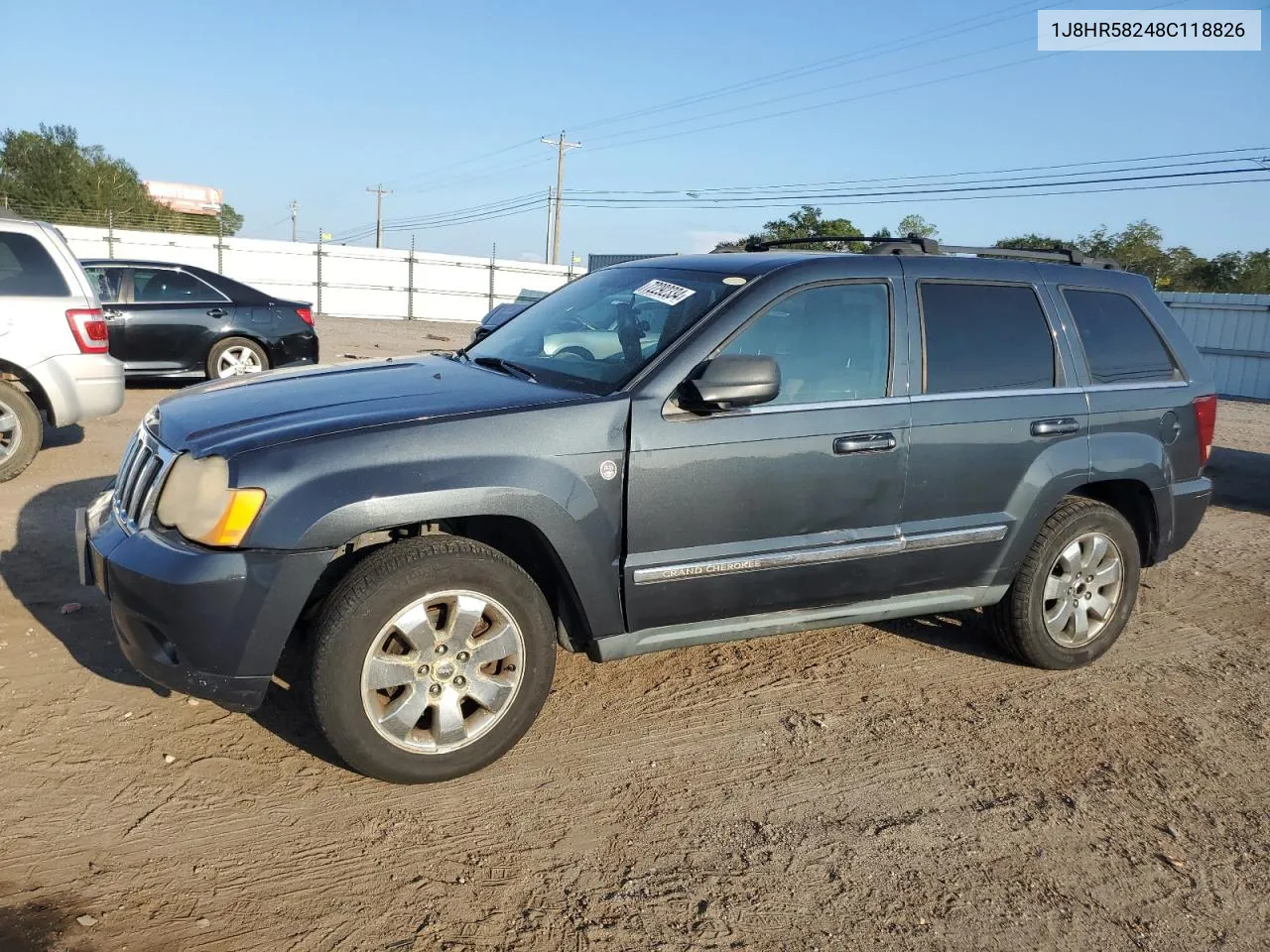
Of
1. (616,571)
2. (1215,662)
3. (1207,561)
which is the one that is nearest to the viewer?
(616,571)

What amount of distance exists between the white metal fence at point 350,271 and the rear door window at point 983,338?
26.3 metres

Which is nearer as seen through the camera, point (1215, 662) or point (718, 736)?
point (718, 736)

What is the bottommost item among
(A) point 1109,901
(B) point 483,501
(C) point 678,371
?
(A) point 1109,901

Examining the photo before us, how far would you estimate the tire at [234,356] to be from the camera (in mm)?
11180

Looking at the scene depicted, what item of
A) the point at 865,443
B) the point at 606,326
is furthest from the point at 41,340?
the point at 865,443

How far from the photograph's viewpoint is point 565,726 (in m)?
3.97

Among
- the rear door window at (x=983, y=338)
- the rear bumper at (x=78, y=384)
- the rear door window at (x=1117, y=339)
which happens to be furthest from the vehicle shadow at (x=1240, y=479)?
the rear bumper at (x=78, y=384)

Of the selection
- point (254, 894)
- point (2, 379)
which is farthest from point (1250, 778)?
point (2, 379)

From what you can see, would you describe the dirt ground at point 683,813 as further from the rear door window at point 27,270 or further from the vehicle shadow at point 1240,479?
the vehicle shadow at point 1240,479

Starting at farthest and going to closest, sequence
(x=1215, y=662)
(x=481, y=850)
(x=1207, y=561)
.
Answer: (x=1207, y=561), (x=1215, y=662), (x=481, y=850)

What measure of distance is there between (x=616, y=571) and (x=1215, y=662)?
3.29m

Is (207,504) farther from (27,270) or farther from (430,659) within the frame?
(27,270)

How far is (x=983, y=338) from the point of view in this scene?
4.45 meters

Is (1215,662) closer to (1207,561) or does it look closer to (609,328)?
(1207,561)
